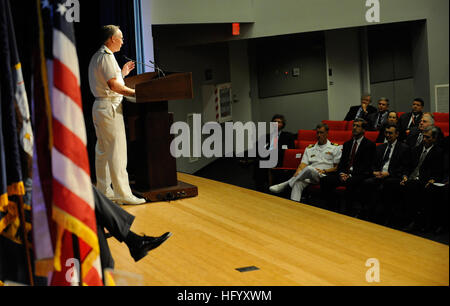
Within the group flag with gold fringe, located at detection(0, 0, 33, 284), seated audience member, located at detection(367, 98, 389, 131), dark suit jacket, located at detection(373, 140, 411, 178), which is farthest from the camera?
seated audience member, located at detection(367, 98, 389, 131)

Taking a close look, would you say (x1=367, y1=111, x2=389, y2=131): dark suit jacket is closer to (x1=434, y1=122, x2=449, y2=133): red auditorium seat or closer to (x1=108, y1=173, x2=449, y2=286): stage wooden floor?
(x1=434, y1=122, x2=449, y2=133): red auditorium seat

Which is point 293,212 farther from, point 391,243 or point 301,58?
point 301,58

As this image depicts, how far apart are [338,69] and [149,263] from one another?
839cm

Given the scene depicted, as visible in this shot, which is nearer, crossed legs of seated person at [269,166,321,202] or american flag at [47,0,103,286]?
american flag at [47,0,103,286]

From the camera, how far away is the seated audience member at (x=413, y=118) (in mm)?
7205

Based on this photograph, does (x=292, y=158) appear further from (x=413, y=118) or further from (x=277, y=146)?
(x=413, y=118)

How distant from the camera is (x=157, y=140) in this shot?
5.29 metres


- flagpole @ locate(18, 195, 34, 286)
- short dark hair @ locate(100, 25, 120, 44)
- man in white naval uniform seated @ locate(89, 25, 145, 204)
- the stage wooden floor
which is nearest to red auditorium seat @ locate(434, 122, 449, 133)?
the stage wooden floor

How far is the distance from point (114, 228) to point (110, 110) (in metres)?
1.86

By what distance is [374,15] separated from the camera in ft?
29.2

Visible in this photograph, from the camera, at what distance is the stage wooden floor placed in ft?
11.0

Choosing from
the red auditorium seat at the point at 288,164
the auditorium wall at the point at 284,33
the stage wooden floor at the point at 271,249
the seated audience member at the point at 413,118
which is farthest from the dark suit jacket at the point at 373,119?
the stage wooden floor at the point at 271,249

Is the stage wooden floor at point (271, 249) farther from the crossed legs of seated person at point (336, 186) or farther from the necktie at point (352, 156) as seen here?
the necktie at point (352, 156)

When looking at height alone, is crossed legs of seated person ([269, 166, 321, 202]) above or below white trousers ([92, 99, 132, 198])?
below
